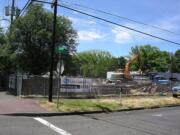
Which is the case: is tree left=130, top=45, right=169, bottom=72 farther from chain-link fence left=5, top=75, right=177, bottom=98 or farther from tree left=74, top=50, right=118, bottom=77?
chain-link fence left=5, top=75, right=177, bottom=98

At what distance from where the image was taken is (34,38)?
35.1m

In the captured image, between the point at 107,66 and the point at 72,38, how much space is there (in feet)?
299

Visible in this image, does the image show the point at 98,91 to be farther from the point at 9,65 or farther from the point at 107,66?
the point at 107,66

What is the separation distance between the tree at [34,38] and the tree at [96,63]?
297ft

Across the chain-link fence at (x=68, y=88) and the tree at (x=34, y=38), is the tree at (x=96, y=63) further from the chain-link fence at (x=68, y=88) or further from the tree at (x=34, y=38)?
the chain-link fence at (x=68, y=88)

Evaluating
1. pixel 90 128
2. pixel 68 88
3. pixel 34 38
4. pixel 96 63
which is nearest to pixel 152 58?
pixel 96 63

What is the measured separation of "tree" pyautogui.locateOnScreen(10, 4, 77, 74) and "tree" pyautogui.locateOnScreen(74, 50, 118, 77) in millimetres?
90472

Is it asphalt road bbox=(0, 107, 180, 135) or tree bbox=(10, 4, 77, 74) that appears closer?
asphalt road bbox=(0, 107, 180, 135)

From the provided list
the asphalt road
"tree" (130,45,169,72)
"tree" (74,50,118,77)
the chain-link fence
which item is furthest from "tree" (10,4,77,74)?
"tree" (74,50,118,77)

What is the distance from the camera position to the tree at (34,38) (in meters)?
34.9

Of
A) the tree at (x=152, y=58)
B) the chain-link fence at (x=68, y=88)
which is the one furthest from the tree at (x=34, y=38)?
the tree at (x=152, y=58)

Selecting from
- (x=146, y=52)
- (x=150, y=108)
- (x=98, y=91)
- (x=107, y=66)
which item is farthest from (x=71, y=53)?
(x=107, y=66)

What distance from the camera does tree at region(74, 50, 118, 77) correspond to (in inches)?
5037

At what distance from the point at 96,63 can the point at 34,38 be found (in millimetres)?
97453
